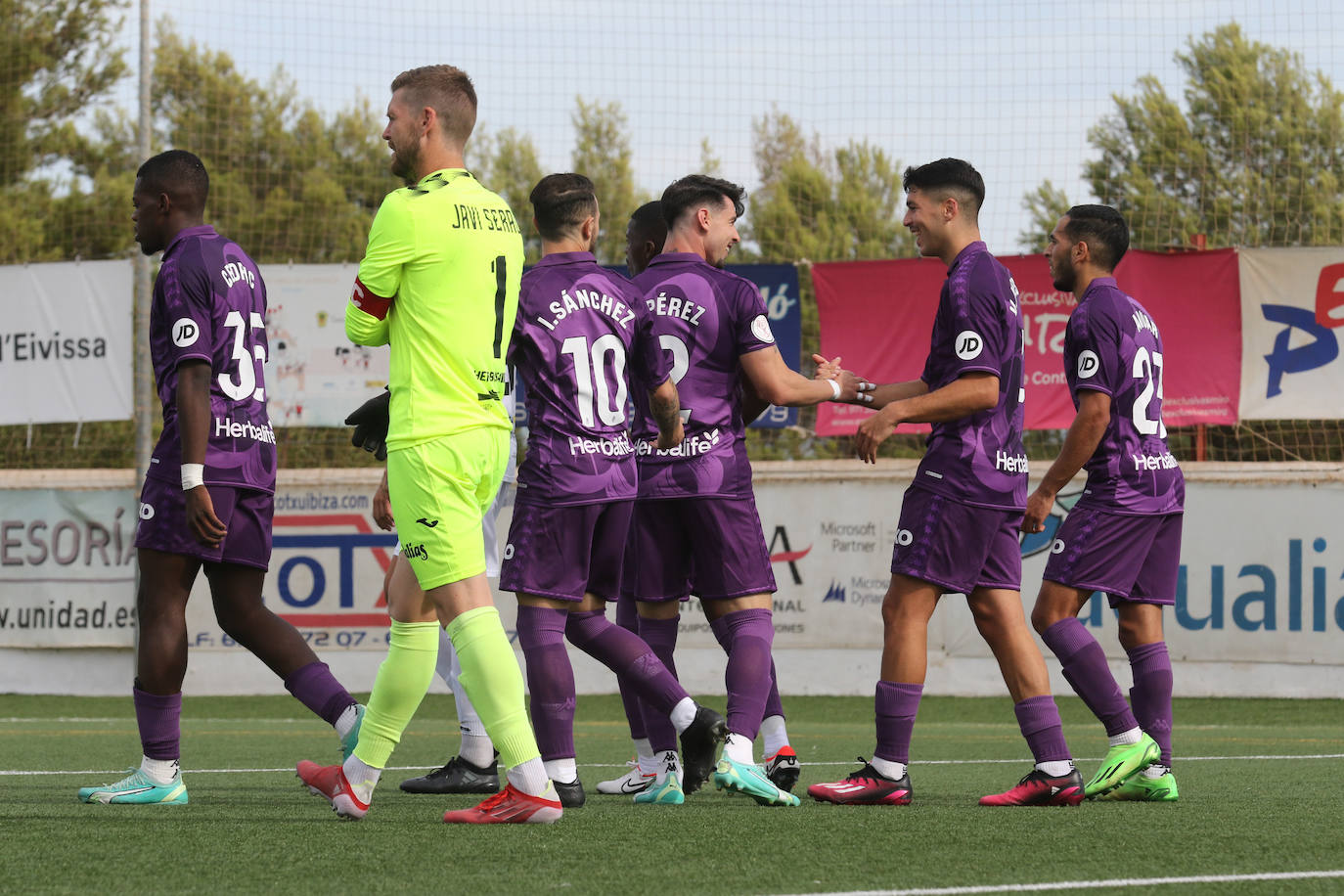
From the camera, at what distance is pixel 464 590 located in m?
4.25

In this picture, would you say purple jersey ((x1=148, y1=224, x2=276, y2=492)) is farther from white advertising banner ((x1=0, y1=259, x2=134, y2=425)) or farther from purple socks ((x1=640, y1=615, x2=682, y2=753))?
white advertising banner ((x1=0, y1=259, x2=134, y2=425))

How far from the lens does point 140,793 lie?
490 centimetres

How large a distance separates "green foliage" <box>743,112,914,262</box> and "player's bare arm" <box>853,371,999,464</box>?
10.1m

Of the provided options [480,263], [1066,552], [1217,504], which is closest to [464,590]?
[480,263]

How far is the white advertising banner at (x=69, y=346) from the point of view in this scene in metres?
12.7

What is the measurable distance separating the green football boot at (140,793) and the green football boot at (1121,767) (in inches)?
118

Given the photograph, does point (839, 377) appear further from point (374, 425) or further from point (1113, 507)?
point (374, 425)

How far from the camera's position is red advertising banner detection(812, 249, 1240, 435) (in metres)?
12.2

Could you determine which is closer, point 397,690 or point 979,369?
point 397,690

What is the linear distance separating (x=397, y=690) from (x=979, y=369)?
2.12 metres

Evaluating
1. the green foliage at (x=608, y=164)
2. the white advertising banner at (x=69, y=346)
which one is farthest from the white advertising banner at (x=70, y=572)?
the green foliage at (x=608, y=164)

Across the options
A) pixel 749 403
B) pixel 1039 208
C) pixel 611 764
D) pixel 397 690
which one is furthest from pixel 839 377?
pixel 1039 208

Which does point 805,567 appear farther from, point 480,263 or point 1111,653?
point 480,263

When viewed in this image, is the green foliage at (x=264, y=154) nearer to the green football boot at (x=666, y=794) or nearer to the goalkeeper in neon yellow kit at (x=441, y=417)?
the green football boot at (x=666, y=794)
